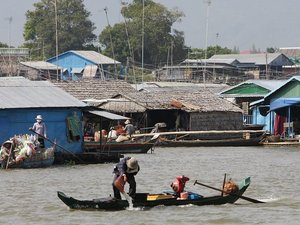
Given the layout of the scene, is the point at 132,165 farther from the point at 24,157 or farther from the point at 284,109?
the point at 284,109

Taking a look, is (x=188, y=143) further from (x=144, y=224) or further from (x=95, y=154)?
(x=144, y=224)

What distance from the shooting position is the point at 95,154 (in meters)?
24.3

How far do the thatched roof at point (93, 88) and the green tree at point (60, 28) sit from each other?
1438 inches

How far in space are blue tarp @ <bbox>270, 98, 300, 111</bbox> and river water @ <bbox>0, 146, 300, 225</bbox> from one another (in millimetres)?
4078

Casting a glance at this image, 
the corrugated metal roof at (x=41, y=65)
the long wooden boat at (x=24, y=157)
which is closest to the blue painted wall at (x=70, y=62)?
the corrugated metal roof at (x=41, y=65)

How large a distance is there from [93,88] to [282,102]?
7.81 metres

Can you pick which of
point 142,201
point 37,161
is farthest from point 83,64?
point 142,201

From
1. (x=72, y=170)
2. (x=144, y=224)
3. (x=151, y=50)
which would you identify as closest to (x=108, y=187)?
(x=72, y=170)

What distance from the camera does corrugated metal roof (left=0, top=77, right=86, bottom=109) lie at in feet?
77.5

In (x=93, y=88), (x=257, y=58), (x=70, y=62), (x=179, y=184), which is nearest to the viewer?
(x=179, y=184)

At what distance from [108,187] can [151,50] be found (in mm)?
56187

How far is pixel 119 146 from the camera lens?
88.5 feet

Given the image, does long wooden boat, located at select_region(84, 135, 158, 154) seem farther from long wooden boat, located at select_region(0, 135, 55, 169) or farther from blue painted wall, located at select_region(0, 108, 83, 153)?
long wooden boat, located at select_region(0, 135, 55, 169)

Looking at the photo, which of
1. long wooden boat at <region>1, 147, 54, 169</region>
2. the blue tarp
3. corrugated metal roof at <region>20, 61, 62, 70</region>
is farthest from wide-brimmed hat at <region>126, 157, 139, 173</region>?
corrugated metal roof at <region>20, 61, 62, 70</region>
